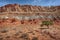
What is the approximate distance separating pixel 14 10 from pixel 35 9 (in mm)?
9629

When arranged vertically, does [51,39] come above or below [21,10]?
below

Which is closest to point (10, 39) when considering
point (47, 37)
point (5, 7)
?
point (47, 37)

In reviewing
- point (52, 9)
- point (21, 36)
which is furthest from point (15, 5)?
point (21, 36)

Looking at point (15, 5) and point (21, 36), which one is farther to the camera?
point (15, 5)

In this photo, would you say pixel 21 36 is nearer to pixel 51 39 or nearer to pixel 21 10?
pixel 51 39

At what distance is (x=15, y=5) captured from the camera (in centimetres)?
9012

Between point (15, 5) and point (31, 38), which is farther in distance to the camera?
point (15, 5)

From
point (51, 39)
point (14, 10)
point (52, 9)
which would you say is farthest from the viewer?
point (14, 10)

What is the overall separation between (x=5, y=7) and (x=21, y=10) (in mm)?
7362

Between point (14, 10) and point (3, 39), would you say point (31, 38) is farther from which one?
point (14, 10)

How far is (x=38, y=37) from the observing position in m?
24.1

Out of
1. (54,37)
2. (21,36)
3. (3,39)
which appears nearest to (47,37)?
(54,37)

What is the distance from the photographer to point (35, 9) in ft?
294

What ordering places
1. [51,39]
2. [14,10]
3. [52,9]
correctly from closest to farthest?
[51,39]
[52,9]
[14,10]
